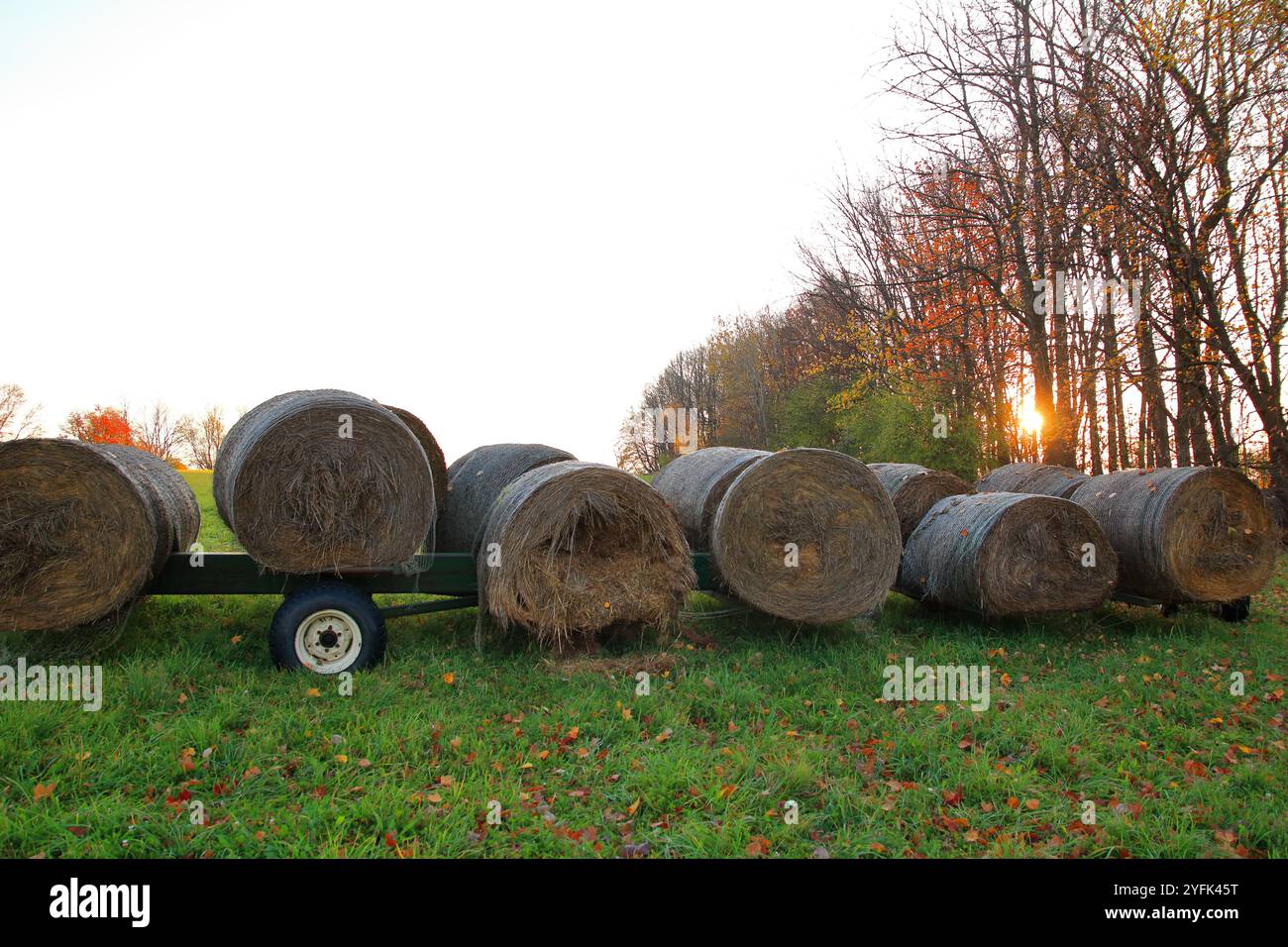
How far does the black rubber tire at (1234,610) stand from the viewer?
10023 millimetres

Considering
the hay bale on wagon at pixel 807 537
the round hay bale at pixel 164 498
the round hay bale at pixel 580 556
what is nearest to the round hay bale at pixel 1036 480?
the hay bale on wagon at pixel 807 537

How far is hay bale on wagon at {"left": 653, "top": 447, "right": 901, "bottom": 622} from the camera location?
8.32 m

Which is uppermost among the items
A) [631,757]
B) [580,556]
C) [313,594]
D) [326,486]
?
[326,486]

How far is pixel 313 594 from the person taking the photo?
6879 millimetres

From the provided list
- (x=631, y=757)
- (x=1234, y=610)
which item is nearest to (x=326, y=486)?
(x=631, y=757)

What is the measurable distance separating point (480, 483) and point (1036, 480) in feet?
30.4

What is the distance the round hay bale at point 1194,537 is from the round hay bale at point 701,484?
4.63m

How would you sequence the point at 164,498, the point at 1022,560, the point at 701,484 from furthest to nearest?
the point at 701,484 < the point at 1022,560 < the point at 164,498

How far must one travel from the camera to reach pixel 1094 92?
14.2 metres

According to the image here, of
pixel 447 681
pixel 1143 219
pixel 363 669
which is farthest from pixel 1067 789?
pixel 1143 219

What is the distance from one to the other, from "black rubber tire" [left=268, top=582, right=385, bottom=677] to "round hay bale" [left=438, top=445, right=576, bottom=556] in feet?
5.88

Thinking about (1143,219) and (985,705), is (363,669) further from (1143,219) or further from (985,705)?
(1143,219)

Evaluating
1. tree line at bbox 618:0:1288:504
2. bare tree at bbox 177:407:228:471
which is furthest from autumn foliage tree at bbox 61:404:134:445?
tree line at bbox 618:0:1288:504

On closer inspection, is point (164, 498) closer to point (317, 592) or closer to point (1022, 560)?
point (317, 592)
